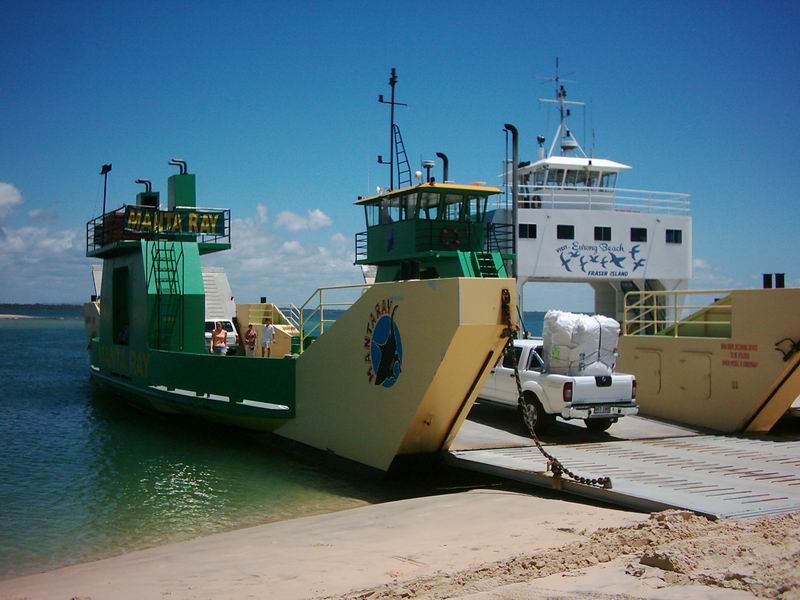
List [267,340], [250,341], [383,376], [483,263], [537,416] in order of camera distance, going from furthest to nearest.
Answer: [483,263]
[250,341]
[267,340]
[537,416]
[383,376]

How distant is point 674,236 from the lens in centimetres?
3162

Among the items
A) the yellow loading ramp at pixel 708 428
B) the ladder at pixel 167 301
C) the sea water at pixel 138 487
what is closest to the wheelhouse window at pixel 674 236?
the yellow loading ramp at pixel 708 428

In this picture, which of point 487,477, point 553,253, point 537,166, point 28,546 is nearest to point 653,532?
point 487,477

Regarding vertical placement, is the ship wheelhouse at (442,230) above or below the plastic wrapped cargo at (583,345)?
above

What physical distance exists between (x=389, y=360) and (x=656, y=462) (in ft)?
13.4

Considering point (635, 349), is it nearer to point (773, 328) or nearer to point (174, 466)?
point (773, 328)

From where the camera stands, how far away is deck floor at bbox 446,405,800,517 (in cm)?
818

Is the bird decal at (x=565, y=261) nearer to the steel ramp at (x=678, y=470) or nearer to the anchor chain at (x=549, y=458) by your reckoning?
the steel ramp at (x=678, y=470)

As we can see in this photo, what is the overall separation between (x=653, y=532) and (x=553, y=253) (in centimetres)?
2361

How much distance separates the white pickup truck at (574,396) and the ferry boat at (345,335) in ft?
6.88

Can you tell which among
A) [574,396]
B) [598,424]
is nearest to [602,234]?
[598,424]

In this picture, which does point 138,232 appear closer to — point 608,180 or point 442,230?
point 442,230

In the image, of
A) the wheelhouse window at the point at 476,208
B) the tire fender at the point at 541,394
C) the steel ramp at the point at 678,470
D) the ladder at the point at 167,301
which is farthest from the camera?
the wheelhouse window at the point at 476,208

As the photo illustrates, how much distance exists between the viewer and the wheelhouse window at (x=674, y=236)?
3152 cm
